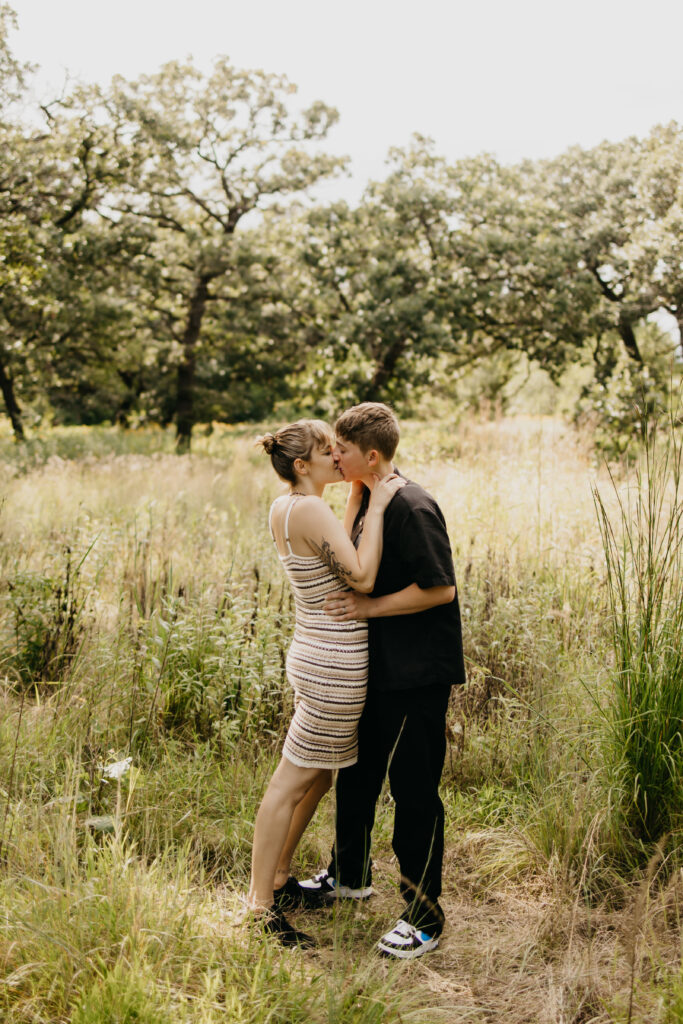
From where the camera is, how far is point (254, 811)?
10.4 feet

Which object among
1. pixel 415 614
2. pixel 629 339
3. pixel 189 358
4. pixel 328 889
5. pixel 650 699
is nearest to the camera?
pixel 415 614

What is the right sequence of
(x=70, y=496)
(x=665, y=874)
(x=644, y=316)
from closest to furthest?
(x=665, y=874) → (x=70, y=496) → (x=644, y=316)

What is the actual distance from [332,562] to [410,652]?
39cm

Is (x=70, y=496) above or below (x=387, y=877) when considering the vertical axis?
above

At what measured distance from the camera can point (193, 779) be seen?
3303 millimetres

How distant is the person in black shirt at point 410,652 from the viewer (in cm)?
250

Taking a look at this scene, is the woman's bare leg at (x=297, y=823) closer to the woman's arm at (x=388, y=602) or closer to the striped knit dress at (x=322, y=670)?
the striped knit dress at (x=322, y=670)

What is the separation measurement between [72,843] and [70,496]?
6.04 m

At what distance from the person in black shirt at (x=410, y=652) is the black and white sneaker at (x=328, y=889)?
0.28 metres

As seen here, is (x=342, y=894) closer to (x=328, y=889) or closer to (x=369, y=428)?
(x=328, y=889)

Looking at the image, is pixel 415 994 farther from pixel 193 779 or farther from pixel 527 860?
Answer: pixel 193 779

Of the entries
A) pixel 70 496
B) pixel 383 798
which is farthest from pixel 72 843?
pixel 70 496

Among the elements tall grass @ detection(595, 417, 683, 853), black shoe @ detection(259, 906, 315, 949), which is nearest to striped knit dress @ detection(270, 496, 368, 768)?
black shoe @ detection(259, 906, 315, 949)

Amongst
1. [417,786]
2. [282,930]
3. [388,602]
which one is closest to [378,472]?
[388,602]
